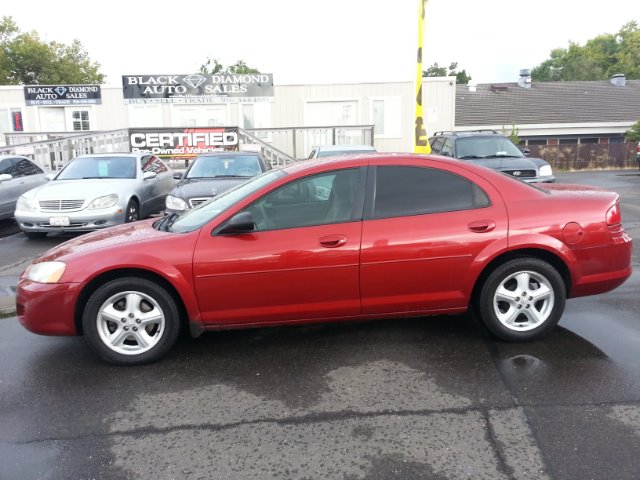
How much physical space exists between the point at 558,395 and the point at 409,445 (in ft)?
3.83

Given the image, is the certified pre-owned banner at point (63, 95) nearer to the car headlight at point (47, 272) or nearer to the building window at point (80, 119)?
the building window at point (80, 119)

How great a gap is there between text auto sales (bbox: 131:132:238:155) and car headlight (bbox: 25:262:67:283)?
14566 millimetres

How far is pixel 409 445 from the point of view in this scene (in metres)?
3.01

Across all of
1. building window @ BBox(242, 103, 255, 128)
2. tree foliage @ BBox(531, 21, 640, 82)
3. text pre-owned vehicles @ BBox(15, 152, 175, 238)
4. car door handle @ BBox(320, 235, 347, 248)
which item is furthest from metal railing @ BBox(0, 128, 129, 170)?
tree foliage @ BBox(531, 21, 640, 82)

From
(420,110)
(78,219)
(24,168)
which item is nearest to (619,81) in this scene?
(420,110)

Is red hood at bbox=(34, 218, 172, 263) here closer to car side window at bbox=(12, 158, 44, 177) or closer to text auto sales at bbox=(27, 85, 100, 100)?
car side window at bbox=(12, 158, 44, 177)

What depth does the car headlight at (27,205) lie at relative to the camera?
884cm

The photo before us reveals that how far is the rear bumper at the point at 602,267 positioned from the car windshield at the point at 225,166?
6.54 metres

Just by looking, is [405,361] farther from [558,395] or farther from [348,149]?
[348,149]

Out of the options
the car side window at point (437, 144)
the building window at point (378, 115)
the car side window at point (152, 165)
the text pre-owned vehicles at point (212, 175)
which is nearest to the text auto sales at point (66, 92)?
the building window at point (378, 115)

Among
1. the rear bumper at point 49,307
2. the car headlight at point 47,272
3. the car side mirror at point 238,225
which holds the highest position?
the car side mirror at point 238,225

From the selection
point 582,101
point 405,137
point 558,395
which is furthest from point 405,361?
point 582,101

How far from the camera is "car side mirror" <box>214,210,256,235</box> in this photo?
398 cm

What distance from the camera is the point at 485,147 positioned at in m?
12.3
